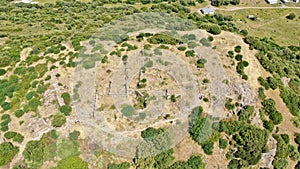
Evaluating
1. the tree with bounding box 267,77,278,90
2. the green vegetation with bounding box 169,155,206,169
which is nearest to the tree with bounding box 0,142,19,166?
the green vegetation with bounding box 169,155,206,169

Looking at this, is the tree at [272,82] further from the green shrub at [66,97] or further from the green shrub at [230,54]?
the green shrub at [66,97]

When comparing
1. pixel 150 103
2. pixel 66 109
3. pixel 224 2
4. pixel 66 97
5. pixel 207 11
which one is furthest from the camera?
pixel 224 2

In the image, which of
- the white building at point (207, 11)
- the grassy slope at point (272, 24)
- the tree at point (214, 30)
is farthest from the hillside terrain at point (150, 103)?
the white building at point (207, 11)

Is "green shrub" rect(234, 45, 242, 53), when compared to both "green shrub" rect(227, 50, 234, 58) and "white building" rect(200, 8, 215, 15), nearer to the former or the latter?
"green shrub" rect(227, 50, 234, 58)

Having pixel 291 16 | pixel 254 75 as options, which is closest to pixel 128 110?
pixel 254 75

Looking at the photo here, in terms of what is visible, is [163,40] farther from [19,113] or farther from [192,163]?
[19,113]

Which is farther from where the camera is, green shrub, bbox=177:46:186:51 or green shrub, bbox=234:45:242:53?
green shrub, bbox=234:45:242:53
